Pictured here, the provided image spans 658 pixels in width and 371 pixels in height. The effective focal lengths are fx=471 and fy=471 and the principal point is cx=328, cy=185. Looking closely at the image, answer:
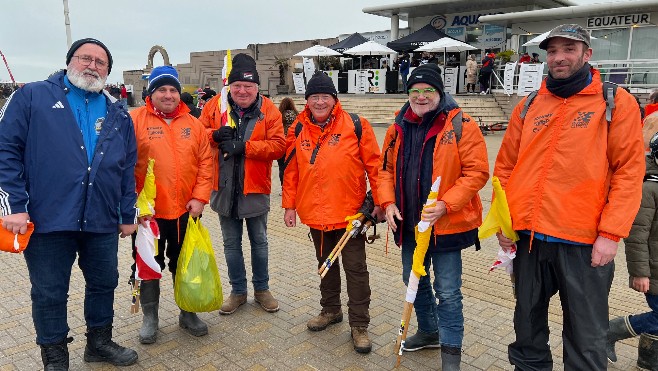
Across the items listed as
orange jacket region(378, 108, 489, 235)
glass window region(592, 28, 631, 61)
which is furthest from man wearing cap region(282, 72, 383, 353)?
glass window region(592, 28, 631, 61)

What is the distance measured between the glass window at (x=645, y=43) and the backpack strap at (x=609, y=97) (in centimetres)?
2048

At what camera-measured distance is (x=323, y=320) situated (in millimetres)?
3926

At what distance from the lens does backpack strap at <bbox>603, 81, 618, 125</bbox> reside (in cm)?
243

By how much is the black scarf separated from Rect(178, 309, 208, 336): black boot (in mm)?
3092

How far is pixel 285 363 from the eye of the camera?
3.41 metres

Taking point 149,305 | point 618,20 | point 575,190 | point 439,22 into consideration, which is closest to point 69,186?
point 149,305

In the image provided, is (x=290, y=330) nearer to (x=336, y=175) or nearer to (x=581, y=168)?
(x=336, y=175)

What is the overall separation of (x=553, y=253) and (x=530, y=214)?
247 mm

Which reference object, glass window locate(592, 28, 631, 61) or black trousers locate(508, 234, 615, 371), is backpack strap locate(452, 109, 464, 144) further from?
glass window locate(592, 28, 631, 61)

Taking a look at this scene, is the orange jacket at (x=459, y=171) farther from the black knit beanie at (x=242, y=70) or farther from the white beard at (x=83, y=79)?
the white beard at (x=83, y=79)

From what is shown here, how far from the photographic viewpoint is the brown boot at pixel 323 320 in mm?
3881

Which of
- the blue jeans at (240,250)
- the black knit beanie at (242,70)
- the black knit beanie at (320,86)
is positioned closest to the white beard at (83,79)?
the black knit beanie at (242,70)

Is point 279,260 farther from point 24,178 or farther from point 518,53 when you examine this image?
point 518,53

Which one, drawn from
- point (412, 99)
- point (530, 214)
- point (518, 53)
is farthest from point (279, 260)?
point (518, 53)
